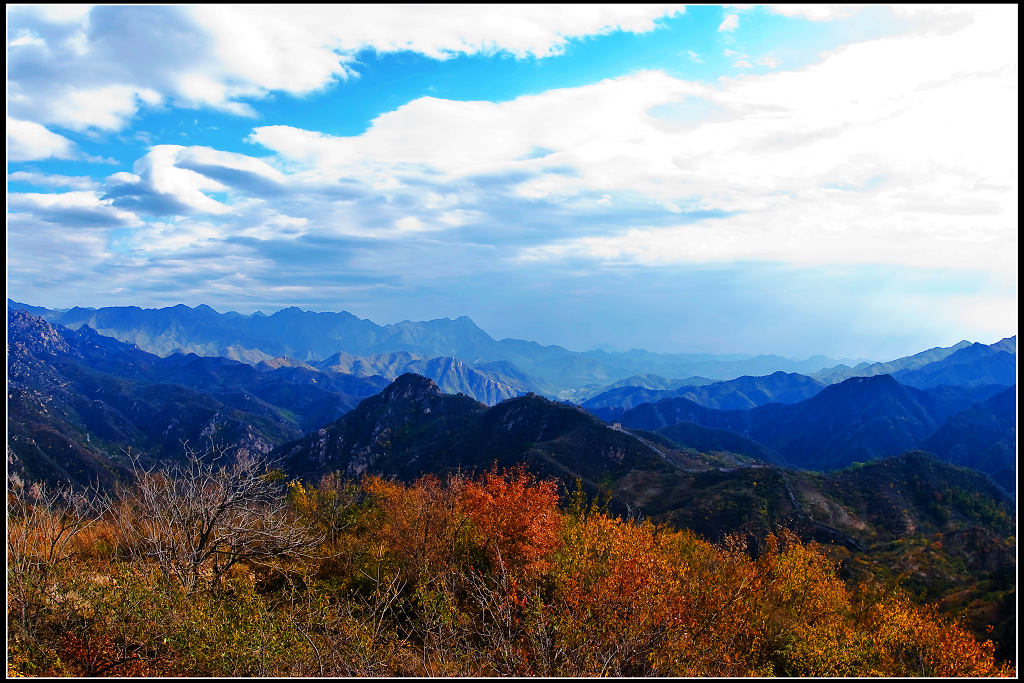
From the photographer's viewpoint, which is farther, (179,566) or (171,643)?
(179,566)

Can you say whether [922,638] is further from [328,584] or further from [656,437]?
[656,437]

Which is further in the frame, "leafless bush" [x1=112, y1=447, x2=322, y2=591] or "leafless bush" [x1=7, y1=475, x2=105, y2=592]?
"leafless bush" [x1=112, y1=447, x2=322, y2=591]

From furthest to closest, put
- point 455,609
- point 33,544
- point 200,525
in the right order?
point 200,525 → point 33,544 → point 455,609

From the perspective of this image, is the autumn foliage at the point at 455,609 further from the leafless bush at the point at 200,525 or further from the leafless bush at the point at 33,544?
the leafless bush at the point at 200,525

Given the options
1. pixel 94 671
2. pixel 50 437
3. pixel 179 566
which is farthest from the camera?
pixel 50 437

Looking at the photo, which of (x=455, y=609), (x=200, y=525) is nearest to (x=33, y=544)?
(x=200, y=525)

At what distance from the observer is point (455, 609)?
53.9ft

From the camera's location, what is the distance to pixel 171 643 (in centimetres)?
1377

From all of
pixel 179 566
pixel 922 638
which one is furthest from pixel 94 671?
pixel 922 638

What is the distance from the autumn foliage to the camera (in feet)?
44.2

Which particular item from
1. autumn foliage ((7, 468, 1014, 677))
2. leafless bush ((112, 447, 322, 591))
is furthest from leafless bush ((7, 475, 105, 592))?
leafless bush ((112, 447, 322, 591))

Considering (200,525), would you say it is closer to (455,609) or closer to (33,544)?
(33,544)

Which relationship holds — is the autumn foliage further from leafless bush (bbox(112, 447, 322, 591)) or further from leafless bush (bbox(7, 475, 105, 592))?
leafless bush (bbox(112, 447, 322, 591))

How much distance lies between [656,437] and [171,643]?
18090 cm
